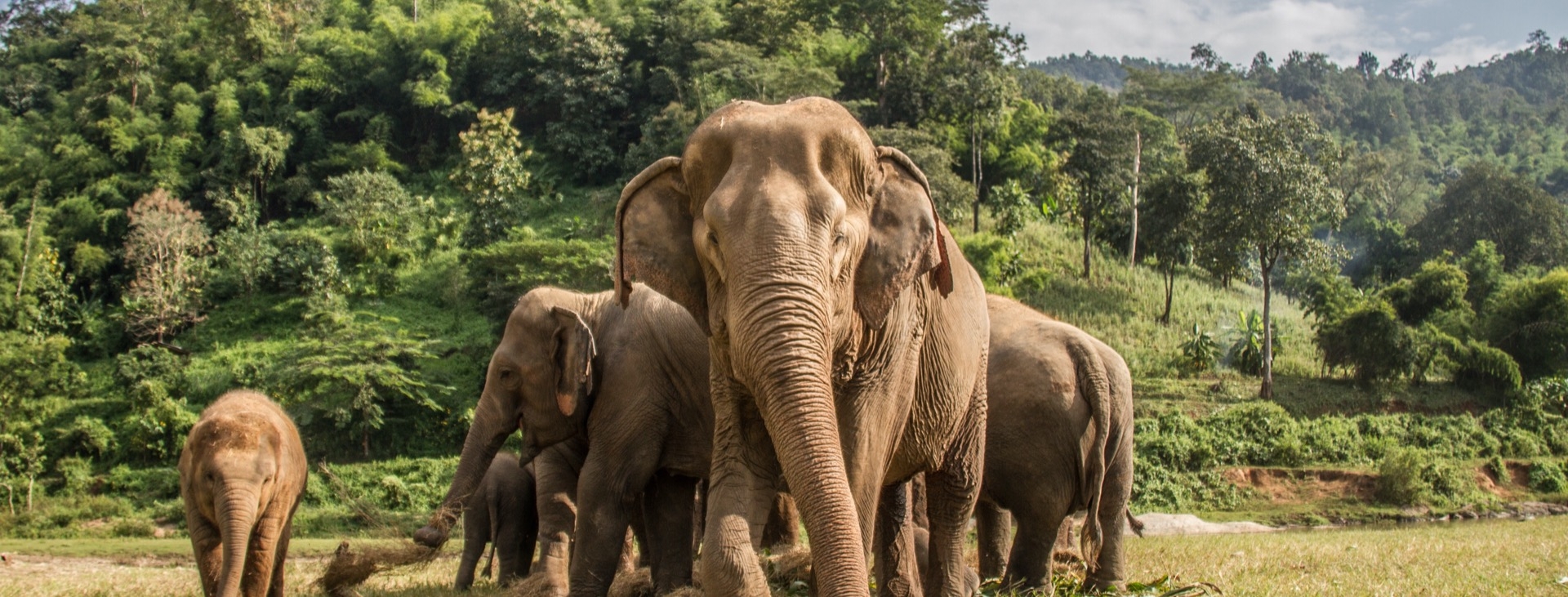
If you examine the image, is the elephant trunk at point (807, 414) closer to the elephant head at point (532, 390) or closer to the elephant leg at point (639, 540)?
the elephant head at point (532, 390)

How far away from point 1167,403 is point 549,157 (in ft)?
109

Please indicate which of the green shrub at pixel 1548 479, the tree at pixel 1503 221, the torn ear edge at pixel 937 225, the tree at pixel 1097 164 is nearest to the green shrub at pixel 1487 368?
the green shrub at pixel 1548 479

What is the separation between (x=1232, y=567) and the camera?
399 inches

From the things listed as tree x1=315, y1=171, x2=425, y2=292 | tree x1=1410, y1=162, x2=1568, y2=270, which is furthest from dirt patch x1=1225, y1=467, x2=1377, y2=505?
tree x1=1410, y1=162, x2=1568, y2=270

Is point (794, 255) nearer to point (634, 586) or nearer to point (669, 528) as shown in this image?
point (669, 528)

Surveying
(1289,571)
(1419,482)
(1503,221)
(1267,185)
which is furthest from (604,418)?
(1503,221)

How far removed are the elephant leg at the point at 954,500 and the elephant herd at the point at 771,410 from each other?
0.5 inches

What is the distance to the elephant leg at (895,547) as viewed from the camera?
654 centimetres

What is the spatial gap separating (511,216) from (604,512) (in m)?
40.4

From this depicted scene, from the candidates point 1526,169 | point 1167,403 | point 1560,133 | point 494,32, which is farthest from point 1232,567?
point 1560,133

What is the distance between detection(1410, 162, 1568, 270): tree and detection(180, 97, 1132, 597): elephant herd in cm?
→ 5704

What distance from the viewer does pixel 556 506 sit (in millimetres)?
9875

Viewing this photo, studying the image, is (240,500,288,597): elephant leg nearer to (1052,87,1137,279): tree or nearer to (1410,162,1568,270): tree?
(1052,87,1137,279): tree

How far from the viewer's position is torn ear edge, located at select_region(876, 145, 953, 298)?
219 inches
